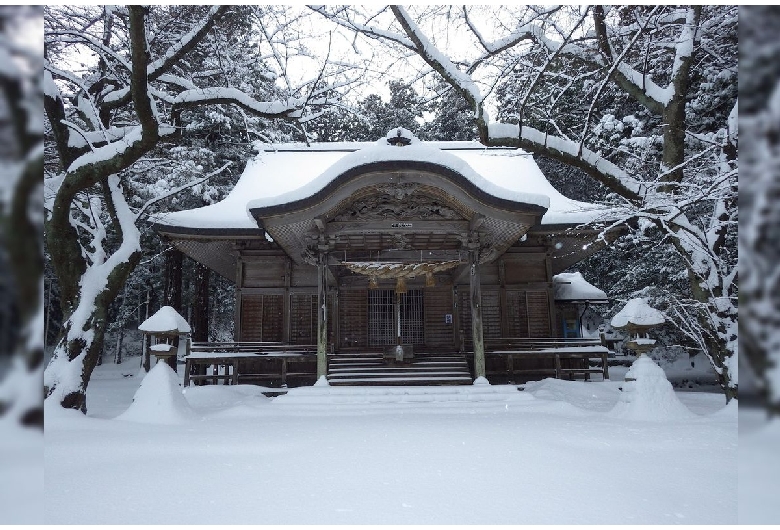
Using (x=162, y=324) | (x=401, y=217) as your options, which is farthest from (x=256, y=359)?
(x=401, y=217)

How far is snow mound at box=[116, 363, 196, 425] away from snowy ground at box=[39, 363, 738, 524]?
0.02 metres

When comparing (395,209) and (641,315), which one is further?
(395,209)

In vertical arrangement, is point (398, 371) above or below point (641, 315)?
below

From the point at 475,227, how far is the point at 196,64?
7.75 m

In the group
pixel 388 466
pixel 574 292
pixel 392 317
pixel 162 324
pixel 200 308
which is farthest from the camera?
pixel 200 308

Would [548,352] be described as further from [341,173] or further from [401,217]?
[341,173]

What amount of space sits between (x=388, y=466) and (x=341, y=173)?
535cm

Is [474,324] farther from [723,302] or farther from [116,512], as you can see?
[116,512]

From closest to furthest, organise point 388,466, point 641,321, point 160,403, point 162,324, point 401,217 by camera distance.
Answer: point 388,466
point 160,403
point 641,321
point 162,324
point 401,217

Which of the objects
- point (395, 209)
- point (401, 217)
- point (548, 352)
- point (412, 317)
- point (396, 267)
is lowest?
point (548, 352)

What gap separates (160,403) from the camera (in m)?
6.57

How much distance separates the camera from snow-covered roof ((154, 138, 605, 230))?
326 inches

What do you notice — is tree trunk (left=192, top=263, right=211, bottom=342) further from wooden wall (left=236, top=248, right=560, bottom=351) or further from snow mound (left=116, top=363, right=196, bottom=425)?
snow mound (left=116, top=363, right=196, bottom=425)

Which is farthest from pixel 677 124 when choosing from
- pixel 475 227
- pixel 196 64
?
pixel 196 64
